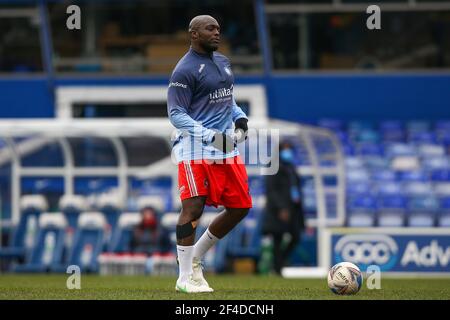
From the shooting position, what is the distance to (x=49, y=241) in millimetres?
22594

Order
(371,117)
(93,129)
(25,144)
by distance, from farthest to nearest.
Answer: (371,117), (25,144), (93,129)

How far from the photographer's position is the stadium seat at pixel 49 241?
22.4m

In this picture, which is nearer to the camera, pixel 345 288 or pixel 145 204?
pixel 345 288

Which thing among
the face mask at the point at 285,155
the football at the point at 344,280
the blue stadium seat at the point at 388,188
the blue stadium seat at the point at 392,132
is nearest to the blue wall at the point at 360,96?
the blue stadium seat at the point at 392,132

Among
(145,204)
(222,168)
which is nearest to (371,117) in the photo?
(145,204)

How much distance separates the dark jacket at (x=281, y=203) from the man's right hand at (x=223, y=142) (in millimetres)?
7562

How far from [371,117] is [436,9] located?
2634 mm

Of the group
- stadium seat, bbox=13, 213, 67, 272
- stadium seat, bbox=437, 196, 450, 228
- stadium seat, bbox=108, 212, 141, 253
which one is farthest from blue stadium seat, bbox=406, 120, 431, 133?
stadium seat, bbox=13, 213, 67, 272

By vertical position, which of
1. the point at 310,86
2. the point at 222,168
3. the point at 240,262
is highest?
the point at 310,86

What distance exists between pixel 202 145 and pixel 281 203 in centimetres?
782

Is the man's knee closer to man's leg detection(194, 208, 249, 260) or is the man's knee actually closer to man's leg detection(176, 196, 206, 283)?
man's leg detection(176, 196, 206, 283)

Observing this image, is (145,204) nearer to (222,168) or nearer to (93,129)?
(93,129)

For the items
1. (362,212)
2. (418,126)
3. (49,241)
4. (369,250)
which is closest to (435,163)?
(418,126)

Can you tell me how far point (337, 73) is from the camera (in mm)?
26391
